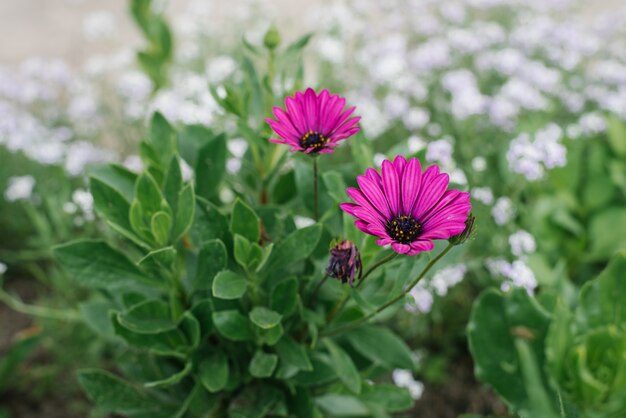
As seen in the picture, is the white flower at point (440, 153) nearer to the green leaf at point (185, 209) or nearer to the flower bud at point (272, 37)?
the flower bud at point (272, 37)

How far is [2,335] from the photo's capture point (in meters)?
2.18

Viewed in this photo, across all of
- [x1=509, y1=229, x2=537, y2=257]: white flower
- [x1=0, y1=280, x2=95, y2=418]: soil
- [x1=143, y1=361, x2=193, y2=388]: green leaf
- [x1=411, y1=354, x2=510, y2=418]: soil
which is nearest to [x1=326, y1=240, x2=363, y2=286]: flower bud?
[x1=143, y1=361, x2=193, y2=388]: green leaf

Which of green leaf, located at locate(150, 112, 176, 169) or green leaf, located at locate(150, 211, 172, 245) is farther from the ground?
green leaf, located at locate(150, 112, 176, 169)

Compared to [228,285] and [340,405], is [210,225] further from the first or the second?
[340,405]

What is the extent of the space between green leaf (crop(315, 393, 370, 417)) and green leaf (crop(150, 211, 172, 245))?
0.54 meters

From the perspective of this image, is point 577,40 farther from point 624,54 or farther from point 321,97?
point 321,97

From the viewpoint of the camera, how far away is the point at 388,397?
1217 millimetres

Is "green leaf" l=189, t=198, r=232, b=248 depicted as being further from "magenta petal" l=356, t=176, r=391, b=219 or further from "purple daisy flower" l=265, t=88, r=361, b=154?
"magenta petal" l=356, t=176, r=391, b=219

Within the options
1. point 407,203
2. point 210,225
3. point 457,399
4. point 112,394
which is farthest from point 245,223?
point 457,399

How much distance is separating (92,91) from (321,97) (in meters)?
2.41

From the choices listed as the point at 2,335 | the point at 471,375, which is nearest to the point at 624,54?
the point at 471,375

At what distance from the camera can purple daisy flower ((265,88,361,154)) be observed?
36.4 inches

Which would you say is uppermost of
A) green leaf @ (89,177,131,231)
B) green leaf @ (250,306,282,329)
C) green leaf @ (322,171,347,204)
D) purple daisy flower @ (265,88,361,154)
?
purple daisy flower @ (265,88,361,154)

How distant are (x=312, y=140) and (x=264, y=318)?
0.99 ft
